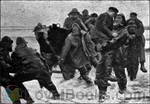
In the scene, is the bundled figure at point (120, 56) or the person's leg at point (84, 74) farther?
the person's leg at point (84, 74)

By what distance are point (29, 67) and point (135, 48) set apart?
126 inches

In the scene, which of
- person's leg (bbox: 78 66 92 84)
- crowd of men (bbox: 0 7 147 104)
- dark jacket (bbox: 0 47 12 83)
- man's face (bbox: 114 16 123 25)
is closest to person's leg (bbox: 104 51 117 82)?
crowd of men (bbox: 0 7 147 104)

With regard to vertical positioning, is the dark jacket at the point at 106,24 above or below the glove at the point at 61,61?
above

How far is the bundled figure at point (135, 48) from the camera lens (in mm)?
14121

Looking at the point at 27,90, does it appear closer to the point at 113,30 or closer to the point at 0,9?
the point at 113,30

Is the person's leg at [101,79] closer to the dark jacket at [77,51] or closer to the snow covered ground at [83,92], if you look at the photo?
the snow covered ground at [83,92]

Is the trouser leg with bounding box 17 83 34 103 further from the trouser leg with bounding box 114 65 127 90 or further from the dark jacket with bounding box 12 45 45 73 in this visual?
the trouser leg with bounding box 114 65 127 90

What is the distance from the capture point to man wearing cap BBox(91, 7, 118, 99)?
12938 millimetres

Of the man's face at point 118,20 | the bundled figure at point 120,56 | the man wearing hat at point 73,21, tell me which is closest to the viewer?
the bundled figure at point 120,56

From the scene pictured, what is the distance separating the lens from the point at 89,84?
13.6m

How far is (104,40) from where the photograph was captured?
13297mm

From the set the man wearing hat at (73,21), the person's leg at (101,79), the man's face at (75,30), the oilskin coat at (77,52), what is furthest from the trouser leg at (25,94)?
the man wearing hat at (73,21)

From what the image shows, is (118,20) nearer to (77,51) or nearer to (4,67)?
(77,51)

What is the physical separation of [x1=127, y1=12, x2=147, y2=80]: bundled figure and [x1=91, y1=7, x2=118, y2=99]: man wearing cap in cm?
88
